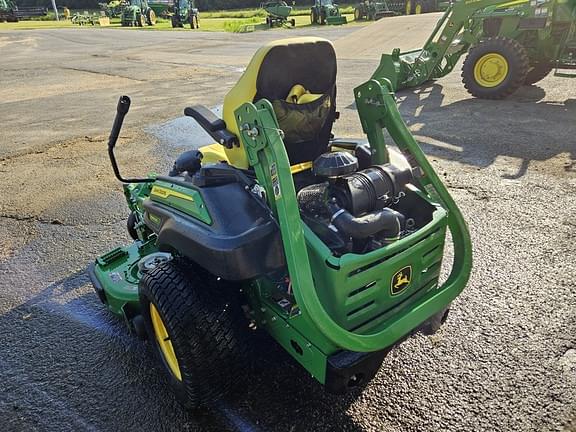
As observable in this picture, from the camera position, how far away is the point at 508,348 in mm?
2598

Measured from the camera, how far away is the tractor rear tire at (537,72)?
8508 mm

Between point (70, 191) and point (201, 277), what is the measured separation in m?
3.36

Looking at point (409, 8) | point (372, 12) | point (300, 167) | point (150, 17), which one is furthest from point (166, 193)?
point (150, 17)

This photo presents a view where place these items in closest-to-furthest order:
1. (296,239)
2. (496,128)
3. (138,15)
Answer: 1. (296,239)
2. (496,128)
3. (138,15)

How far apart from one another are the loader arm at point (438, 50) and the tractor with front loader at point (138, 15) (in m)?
30.5

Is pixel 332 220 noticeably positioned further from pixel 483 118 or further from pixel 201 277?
pixel 483 118

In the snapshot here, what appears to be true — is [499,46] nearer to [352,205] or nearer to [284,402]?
[352,205]

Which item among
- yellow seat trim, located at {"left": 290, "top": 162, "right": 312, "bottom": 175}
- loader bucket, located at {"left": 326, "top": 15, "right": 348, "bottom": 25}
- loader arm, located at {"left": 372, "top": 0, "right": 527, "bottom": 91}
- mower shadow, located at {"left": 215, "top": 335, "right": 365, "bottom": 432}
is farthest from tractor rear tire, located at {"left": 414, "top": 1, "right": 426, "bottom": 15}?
mower shadow, located at {"left": 215, "top": 335, "right": 365, "bottom": 432}

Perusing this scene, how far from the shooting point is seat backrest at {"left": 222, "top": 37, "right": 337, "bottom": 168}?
221cm

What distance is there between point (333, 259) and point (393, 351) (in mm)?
1012

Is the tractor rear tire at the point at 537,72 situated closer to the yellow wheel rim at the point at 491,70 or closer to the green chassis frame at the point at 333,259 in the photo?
the yellow wheel rim at the point at 491,70

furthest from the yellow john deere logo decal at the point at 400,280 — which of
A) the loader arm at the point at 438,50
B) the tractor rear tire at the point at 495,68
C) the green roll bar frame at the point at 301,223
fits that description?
the tractor rear tire at the point at 495,68

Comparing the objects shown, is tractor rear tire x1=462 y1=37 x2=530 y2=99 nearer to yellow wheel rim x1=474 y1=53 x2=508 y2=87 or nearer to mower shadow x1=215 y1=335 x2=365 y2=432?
yellow wheel rim x1=474 y1=53 x2=508 y2=87

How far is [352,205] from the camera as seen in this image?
2.07 metres
